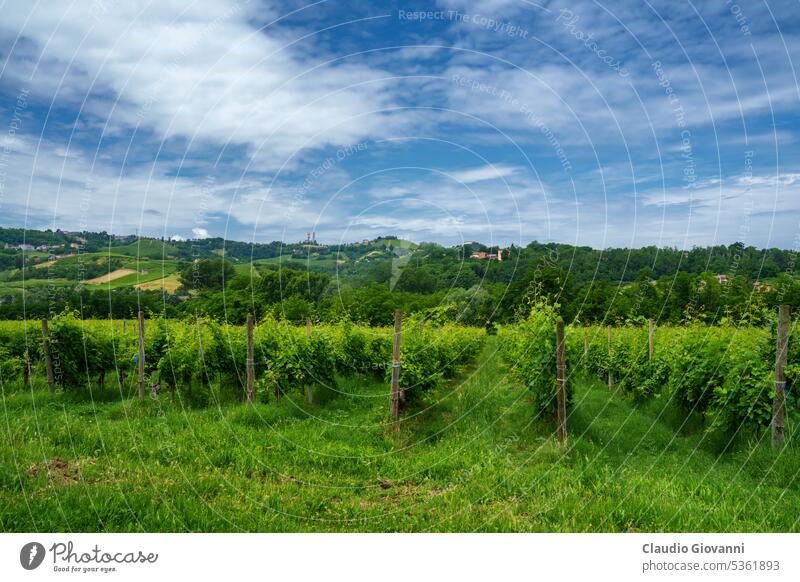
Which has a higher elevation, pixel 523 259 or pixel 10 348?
pixel 523 259

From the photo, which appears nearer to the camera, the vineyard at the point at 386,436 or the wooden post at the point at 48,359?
the vineyard at the point at 386,436

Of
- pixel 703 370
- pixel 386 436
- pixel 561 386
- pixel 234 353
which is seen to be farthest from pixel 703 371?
pixel 234 353

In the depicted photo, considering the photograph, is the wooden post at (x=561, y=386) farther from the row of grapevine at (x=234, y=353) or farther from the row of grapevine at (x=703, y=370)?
the row of grapevine at (x=234, y=353)

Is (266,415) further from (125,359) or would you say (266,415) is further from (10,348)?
(10,348)

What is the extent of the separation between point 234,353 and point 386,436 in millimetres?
7763

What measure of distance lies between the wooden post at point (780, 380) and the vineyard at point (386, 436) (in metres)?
0.33

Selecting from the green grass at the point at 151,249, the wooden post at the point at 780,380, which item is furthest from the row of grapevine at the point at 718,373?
the green grass at the point at 151,249

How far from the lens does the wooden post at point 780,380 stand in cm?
962

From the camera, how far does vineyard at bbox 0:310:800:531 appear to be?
6660 millimetres

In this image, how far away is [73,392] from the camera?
53.3 feet

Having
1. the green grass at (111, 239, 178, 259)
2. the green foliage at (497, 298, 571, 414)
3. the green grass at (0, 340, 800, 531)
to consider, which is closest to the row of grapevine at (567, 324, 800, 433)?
the green grass at (0, 340, 800, 531)

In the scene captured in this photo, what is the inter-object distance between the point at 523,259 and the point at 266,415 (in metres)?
9.08

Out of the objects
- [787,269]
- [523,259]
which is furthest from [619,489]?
[523,259]

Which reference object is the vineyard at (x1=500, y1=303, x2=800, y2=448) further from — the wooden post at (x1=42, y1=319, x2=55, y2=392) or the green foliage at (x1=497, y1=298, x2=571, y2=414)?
the wooden post at (x1=42, y1=319, x2=55, y2=392)
